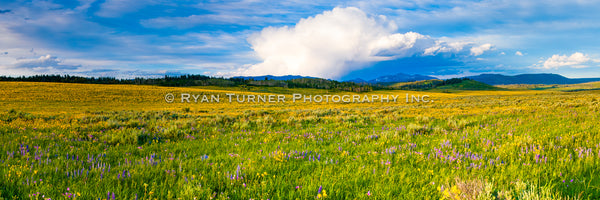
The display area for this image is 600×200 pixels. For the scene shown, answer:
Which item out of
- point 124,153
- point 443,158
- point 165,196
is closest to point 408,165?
point 443,158

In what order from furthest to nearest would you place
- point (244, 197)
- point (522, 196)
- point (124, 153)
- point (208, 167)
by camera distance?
point (124, 153)
point (208, 167)
point (244, 197)
point (522, 196)

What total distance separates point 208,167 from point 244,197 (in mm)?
1321

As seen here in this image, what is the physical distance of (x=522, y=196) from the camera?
8.14 feet

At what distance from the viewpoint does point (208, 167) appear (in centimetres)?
372

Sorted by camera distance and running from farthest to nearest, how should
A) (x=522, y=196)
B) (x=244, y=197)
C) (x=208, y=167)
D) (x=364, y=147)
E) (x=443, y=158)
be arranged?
1. (x=364, y=147)
2. (x=443, y=158)
3. (x=208, y=167)
4. (x=244, y=197)
5. (x=522, y=196)

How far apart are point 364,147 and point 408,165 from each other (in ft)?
4.80

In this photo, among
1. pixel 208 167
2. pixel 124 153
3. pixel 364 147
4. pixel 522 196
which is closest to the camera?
pixel 522 196

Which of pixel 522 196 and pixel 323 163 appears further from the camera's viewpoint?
pixel 323 163

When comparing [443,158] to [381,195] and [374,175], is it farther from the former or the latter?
[381,195]

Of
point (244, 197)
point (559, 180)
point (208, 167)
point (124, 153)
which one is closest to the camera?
point (244, 197)

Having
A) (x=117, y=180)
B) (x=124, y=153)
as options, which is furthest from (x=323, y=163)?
(x=124, y=153)

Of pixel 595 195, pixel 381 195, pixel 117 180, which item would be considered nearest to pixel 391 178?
pixel 381 195

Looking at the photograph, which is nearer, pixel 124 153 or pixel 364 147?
pixel 124 153

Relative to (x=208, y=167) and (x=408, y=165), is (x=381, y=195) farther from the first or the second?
(x=208, y=167)
